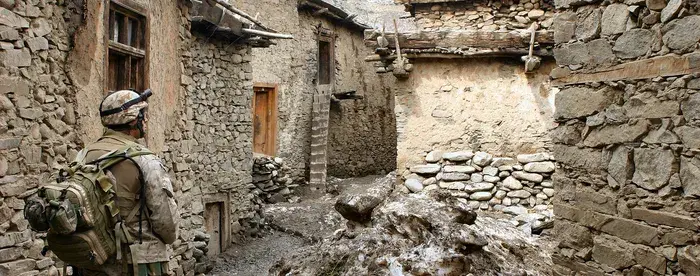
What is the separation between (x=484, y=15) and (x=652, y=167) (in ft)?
24.4

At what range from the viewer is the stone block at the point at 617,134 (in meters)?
3.34

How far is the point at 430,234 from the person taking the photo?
5332 millimetres

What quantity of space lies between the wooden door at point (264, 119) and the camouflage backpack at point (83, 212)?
11.0m

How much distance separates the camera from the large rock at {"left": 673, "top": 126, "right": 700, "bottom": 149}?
9.93ft

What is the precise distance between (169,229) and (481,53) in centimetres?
574

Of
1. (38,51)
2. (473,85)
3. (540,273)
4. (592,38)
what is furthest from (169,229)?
(473,85)

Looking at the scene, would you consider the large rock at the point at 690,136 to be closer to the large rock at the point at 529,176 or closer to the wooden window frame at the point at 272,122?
the large rock at the point at 529,176

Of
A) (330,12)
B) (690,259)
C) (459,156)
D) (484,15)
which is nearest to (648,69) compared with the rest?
(690,259)

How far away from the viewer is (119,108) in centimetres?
343

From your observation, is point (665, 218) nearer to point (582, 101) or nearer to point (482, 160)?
point (582, 101)

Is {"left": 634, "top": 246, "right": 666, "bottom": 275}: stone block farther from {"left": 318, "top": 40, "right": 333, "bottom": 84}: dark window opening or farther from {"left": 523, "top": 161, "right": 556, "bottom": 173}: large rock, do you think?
{"left": 318, "top": 40, "right": 333, "bottom": 84}: dark window opening

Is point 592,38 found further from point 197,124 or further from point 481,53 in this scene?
point 197,124

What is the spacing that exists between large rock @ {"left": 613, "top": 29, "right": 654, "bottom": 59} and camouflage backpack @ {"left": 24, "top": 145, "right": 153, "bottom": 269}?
2.77m

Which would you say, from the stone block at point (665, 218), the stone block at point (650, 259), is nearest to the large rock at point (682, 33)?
the stone block at point (665, 218)
